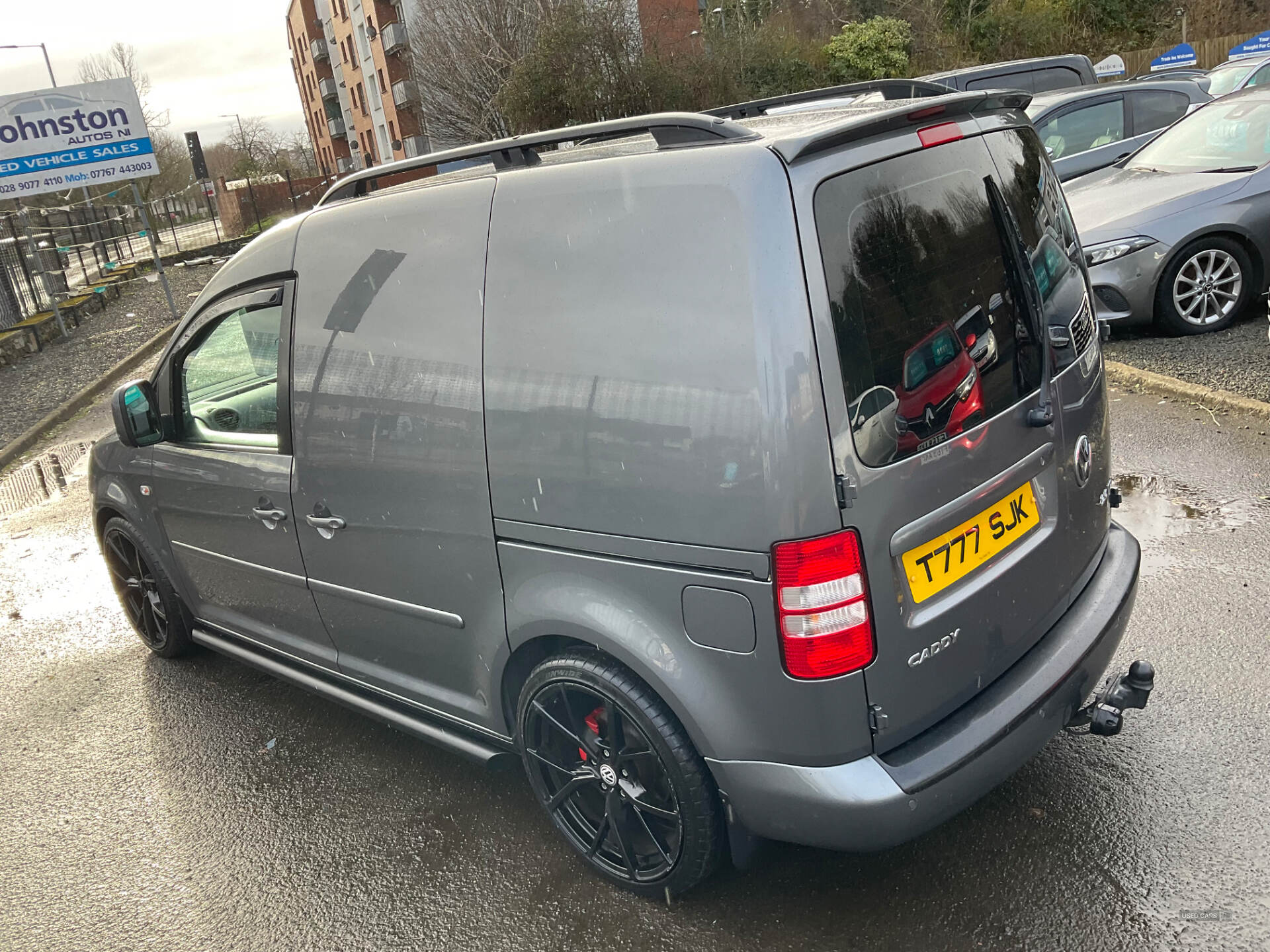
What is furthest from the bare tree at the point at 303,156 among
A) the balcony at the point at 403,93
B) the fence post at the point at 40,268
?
the fence post at the point at 40,268

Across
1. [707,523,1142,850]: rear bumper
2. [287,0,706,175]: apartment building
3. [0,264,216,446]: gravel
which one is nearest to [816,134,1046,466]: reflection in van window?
[707,523,1142,850]: rear bumper

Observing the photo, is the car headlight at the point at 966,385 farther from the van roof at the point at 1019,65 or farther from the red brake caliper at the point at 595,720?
the van roof at the point at 1019,65

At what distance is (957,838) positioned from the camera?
8.99ft

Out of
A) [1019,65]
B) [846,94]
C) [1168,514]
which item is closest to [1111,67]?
[1019,65]

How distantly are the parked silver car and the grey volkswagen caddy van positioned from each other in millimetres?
4611

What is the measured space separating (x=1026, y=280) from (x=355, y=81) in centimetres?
5738

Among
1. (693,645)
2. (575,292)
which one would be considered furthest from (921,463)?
(575,292)

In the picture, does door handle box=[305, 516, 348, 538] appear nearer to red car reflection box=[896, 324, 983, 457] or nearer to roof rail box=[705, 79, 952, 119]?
roof rail box=[705, 79, 952, 119]

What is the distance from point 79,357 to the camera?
47.0ft

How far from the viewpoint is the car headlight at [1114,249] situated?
22.1 feet

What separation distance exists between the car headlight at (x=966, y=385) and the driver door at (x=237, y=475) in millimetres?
2115

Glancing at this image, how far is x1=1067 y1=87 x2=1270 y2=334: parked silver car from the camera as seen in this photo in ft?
21.7

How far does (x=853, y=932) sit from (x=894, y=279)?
166 cm

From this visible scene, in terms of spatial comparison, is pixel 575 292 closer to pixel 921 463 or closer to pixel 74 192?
pixel 921 463
